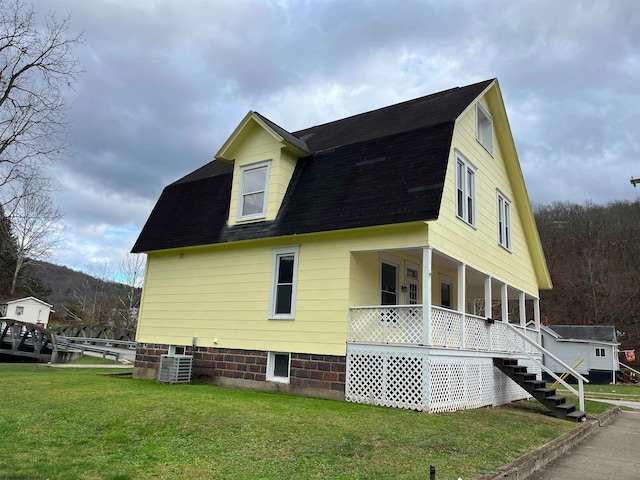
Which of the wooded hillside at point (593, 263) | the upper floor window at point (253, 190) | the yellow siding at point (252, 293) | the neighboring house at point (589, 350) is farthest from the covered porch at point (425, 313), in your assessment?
the wooded hillside at point (593, 263)

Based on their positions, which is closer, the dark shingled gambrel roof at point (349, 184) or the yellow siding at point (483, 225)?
the dark shingled gambrel roof at point (349, 184)

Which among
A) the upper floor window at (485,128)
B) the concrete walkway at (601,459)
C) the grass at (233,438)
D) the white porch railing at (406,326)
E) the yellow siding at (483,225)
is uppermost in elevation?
the upper floor window at (485,128)

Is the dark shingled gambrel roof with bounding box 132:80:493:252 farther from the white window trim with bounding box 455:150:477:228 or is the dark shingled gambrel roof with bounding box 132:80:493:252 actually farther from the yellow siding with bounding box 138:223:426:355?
the white window trim with bounding box 455:150:477:228

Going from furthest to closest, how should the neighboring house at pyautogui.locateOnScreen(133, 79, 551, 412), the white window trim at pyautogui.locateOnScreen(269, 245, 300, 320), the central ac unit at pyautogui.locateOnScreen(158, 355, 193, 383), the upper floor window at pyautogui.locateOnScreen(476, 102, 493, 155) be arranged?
the upper floor window at pyautogui.locateOnScreen(476, 102, 493, 155)
the central ac unit at pyautogui.locateOnScreen(158, 355, 193, 383)
the white window trim at pyautogui.locateOnScreen(269, 245, 300, 320)
the neighboring house at pyautogui.locateOnScreen(133, 79, 551, 412)

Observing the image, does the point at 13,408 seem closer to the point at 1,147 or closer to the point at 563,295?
the point at 1,147

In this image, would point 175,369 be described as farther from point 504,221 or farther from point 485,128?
point 485,128

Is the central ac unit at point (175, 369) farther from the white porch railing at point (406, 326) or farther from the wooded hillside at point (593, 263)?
the wooded hillside at point (593, 263)

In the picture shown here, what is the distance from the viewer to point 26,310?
52375 millimetres

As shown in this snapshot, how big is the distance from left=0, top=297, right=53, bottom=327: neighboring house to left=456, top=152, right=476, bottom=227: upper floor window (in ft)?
162

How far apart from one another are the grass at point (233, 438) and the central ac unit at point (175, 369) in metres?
2.78

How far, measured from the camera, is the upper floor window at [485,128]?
569 inches

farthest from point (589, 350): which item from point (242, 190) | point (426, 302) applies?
point (242, 190)

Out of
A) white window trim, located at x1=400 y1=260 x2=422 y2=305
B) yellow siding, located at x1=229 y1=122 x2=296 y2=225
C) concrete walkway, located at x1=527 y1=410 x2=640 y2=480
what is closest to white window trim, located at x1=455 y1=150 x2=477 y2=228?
white window trim, located at x1=400 y1=260 x2=422 y2=305

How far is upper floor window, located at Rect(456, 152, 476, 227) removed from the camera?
1243cm
